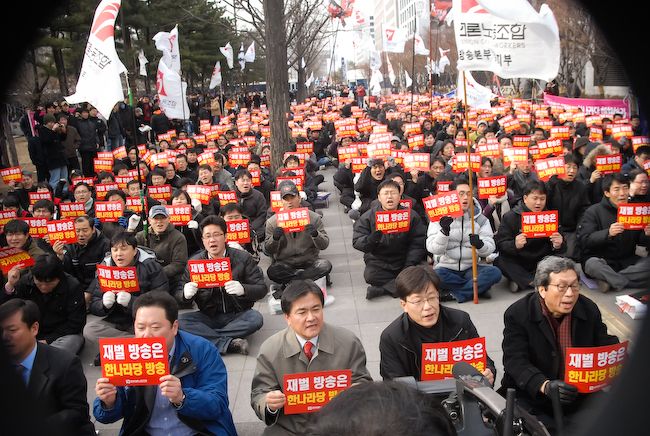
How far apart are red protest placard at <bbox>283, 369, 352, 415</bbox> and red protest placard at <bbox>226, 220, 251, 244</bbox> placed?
408 centimetres

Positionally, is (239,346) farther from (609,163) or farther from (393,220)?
(609,163)

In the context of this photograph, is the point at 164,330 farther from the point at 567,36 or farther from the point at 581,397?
the point at 567,36

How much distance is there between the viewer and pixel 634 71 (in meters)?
1.30

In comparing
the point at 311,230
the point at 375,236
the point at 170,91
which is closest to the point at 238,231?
the point at 311,230

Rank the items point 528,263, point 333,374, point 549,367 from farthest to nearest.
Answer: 1. point 528,263
2. point 549,367
3. point 333,374

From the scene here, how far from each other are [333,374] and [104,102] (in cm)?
494

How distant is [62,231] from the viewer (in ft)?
21.2

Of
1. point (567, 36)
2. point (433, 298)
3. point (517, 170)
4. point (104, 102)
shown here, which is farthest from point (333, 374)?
point (567, 36)

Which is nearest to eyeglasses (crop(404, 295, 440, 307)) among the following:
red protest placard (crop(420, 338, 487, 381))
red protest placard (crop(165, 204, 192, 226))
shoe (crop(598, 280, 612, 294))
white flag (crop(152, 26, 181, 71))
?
red protest placard (crop(420, 338, 487, 381))

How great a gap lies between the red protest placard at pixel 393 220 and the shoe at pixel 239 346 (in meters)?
2.15

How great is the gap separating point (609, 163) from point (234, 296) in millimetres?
6177

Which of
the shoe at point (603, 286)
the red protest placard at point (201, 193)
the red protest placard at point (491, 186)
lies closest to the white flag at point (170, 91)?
the red protest placard at point (201, 193)

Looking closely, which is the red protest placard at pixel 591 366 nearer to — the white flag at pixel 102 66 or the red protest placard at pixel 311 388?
the red protest placard at pixel 311 388

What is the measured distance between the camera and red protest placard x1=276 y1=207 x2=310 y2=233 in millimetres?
6602
